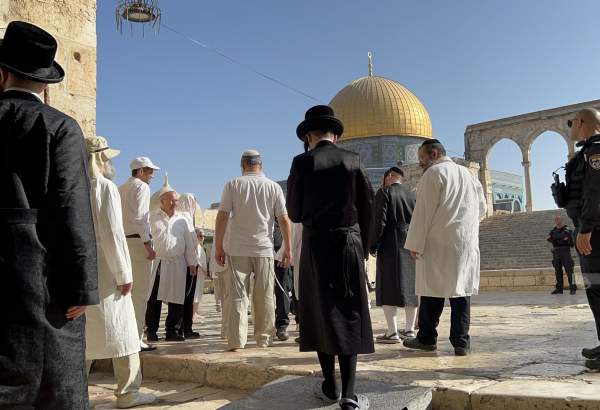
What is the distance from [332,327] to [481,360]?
5.25 feet

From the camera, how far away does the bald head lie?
11.3 feet

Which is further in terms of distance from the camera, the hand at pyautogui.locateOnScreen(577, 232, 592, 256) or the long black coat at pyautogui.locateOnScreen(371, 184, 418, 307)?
the long black coat at pyautogui.locateOnScreen(371, 184, 418, 307)

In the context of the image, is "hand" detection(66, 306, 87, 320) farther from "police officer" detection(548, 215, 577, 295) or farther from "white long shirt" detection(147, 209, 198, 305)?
"police officer" detection(548, 215, 577, 295)

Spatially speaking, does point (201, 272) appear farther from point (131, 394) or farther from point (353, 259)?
point (353, 259)

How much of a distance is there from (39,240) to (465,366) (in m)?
2.83

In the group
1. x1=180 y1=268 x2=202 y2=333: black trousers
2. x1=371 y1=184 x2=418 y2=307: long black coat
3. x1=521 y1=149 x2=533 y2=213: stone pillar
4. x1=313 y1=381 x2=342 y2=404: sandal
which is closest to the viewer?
x1=313 y1=381 x2=342 y2=404: sandal

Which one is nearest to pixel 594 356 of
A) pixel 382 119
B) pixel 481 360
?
pixel 481 360

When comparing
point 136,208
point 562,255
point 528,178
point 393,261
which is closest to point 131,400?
point 136,208

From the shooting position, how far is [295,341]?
5.14m

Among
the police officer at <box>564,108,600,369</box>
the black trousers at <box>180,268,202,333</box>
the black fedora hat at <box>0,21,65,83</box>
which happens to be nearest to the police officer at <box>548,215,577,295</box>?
the black trousers at <box>180,268,202,333</box>

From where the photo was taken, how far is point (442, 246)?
4.16 m

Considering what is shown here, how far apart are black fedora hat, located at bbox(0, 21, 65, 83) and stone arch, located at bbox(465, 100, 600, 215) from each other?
106 feet

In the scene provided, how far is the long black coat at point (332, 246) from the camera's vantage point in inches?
110

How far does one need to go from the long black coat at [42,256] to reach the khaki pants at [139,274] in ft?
9.25
